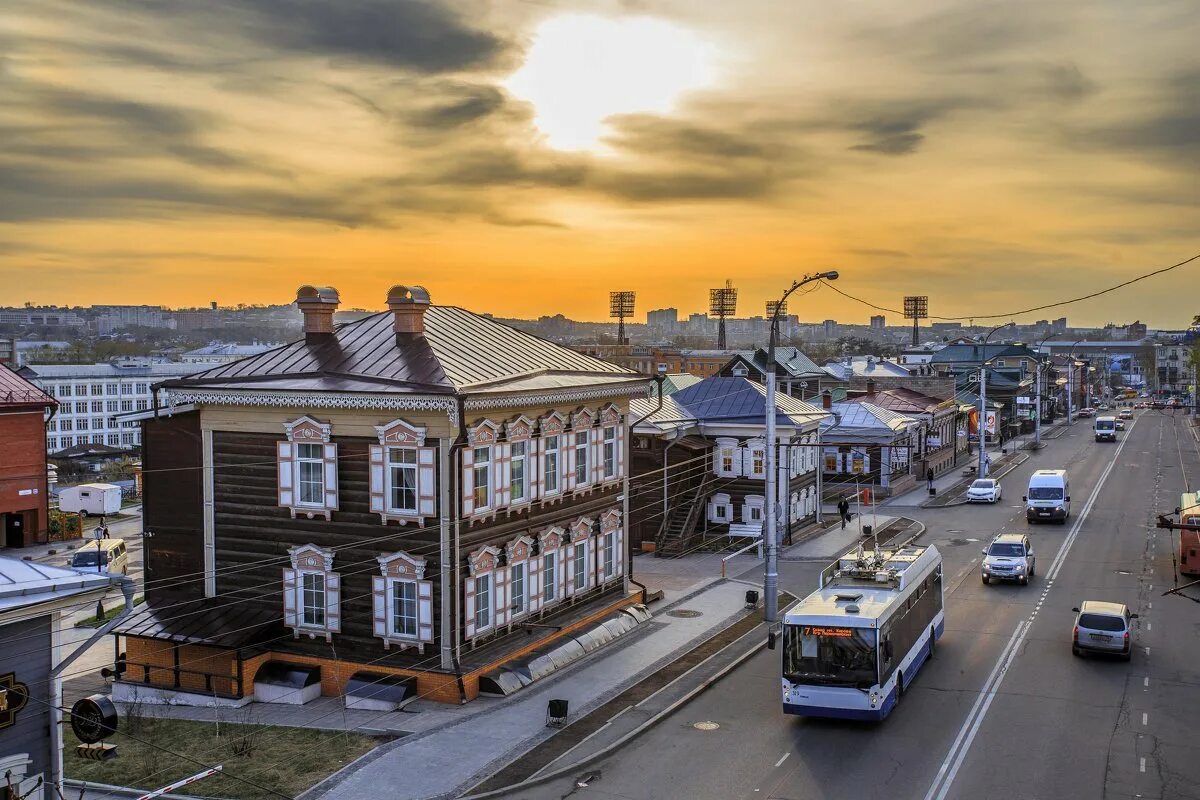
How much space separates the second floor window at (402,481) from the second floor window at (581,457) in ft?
22.9

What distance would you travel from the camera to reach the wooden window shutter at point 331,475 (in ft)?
92.1

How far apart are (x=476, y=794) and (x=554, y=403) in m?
12.8

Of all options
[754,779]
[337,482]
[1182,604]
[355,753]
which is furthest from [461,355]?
[1182,604]

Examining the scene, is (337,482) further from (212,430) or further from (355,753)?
(355,753)

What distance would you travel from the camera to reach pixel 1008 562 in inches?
1596

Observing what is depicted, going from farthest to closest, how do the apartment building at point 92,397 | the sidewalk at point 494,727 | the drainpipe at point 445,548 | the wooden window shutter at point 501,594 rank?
the apartment building at point 92,397, the wooden window shutter at point 501,594, the drainpipe at point 445,548, the sidewalk at point 494,727

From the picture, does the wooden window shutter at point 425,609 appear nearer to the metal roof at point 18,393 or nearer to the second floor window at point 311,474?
the second floor window at point 311,474

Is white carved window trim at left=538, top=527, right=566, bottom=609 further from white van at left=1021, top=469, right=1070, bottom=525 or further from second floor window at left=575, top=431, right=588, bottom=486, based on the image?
white van at left=1021, top=469, right=1070, bottom=525

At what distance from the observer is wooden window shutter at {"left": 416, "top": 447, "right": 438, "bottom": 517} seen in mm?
27031

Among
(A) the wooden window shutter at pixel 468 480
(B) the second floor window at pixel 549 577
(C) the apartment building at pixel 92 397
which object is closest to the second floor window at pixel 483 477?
(A) the wooden window shutter at pixel 468 480

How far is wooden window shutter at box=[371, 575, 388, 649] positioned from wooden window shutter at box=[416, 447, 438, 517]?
7.82 ft

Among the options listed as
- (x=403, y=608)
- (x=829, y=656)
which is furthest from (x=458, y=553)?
(x=829, y=656)

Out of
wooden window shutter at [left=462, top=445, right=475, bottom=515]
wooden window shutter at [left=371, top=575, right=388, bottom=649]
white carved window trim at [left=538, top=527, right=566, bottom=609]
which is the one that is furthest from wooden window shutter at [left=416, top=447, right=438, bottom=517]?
white carved window trim at [left=538, top=527, right=566, bottom=609]

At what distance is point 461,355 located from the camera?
30547 millimetres
